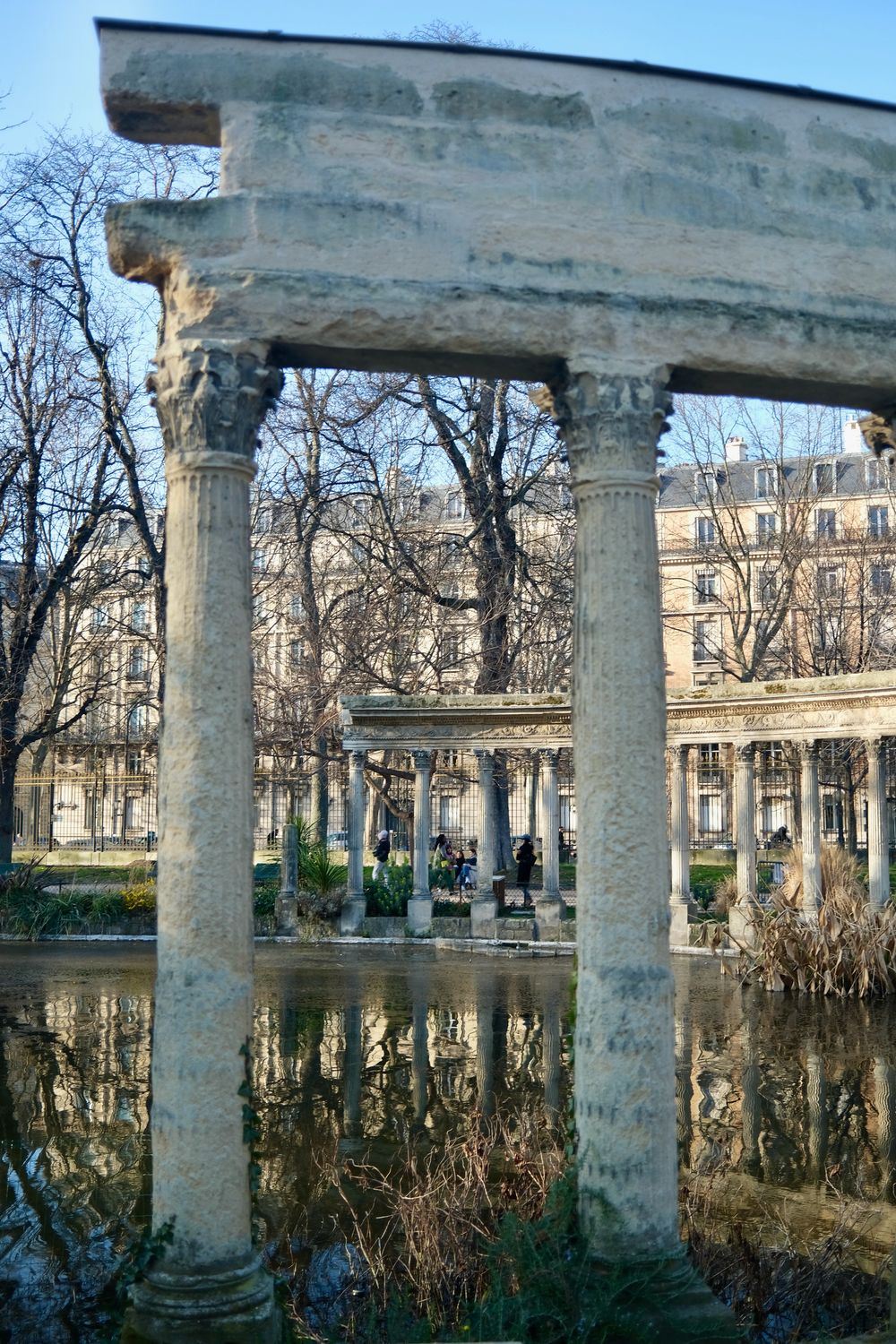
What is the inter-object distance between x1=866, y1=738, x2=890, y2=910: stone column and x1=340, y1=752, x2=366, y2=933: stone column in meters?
9.57

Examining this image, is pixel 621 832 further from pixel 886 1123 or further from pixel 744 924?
pixel 744 924

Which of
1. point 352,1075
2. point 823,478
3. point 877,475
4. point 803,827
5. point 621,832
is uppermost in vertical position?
point 877,475

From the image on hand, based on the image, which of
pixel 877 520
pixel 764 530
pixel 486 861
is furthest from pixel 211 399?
pixel 877 520

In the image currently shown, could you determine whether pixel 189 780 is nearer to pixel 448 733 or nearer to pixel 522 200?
pixel 522 200

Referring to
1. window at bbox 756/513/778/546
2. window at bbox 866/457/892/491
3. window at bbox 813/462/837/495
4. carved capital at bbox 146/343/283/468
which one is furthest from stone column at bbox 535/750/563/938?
carved capital at bbox 146/343/283/468

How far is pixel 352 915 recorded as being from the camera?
84.7 ft

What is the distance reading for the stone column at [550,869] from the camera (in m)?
25.1

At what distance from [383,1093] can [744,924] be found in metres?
11.0

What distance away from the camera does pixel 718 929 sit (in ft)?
65.3

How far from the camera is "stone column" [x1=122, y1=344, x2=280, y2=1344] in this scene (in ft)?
22.2

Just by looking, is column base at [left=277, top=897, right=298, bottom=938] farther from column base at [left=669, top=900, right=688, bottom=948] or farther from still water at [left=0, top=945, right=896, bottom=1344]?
column base at [left=669, top=900, right=688, bottom=948]

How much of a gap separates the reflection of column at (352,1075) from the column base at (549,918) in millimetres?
8550

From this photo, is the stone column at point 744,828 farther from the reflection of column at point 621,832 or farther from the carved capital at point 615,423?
the carved capital at point 615,423

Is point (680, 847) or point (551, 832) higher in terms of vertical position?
point (551, 832)
